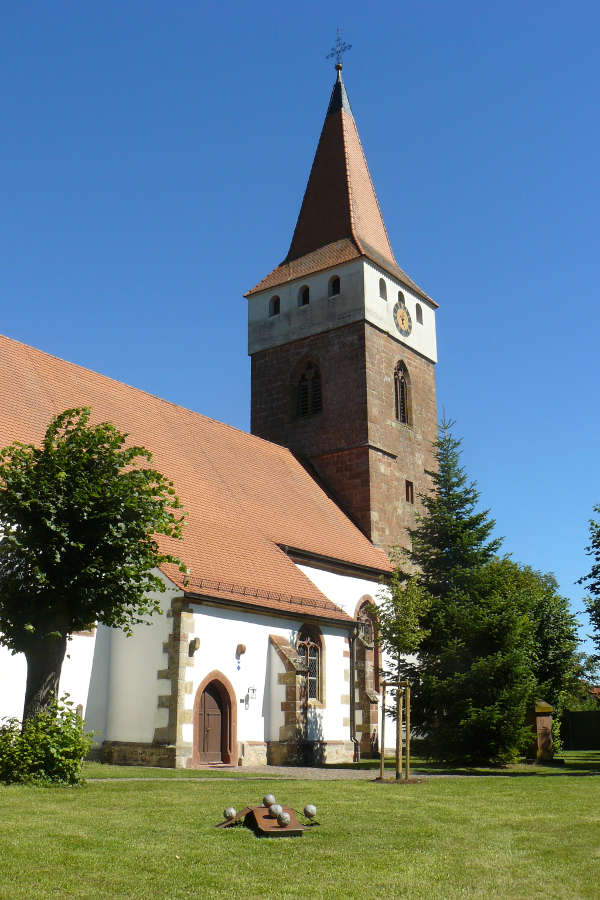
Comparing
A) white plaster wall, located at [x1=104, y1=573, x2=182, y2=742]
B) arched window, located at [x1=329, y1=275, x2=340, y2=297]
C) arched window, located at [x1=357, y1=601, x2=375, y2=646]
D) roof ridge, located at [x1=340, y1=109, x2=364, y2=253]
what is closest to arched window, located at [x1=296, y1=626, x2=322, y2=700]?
arched window, located at [x1=357, y1=601, x2=375, y2=646]

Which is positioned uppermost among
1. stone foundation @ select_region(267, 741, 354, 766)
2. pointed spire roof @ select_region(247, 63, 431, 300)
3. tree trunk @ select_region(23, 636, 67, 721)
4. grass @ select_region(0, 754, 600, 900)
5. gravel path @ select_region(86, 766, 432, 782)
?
pointed spire roof @ select_region(247, 63, 431, 300)

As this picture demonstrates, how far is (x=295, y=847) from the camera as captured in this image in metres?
8.09

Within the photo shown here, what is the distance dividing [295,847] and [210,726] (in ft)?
36.9

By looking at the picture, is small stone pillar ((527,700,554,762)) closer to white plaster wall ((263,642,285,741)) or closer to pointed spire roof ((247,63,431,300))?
white plaster wall ((263,642,285,741))

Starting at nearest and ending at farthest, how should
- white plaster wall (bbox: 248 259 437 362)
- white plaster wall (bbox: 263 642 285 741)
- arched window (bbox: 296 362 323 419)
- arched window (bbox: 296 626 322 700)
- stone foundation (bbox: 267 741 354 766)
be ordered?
1. stone foundation (bbox: 267 741 354 766)
2. white plaster wall (bbox: 263 642 285 741)
3. arched window (bbox: 296 626 322 700)
4. white plaster wall (bbox: 248 259 437 362)
5. arched window (bbox: 296 362 323 419)

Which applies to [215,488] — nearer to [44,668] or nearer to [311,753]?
[311,753]

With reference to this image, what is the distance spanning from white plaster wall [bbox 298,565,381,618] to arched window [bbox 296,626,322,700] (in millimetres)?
2424

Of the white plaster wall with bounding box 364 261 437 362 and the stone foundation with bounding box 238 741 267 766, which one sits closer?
the stone foundation with bounding box 238 741 267 766

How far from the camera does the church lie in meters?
18.3

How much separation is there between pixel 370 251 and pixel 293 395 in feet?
21.4

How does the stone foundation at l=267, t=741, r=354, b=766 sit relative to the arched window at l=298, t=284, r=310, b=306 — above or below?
below

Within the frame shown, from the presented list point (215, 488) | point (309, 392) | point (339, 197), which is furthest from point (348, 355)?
point (215, 488)

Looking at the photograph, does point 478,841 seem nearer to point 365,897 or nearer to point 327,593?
point 365,897


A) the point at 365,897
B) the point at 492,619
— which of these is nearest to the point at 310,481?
the point at 492,619
